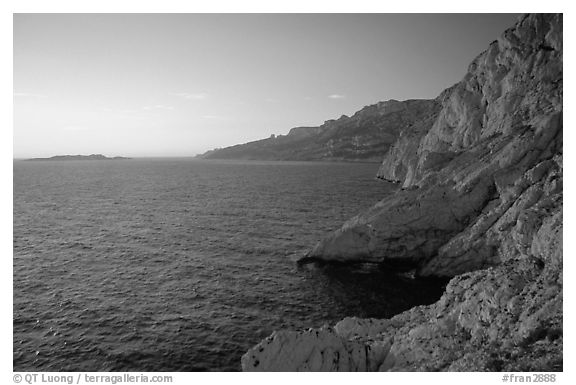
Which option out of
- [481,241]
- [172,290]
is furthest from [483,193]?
[172,290]

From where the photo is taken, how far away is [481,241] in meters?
33.7

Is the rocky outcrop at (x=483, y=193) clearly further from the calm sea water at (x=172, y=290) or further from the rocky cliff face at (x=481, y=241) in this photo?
the calm sea water at (x=172, y=290)

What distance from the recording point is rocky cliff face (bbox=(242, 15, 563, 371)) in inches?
631

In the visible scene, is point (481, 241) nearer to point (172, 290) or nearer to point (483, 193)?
point (483, 193)

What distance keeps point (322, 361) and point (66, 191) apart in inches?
4186


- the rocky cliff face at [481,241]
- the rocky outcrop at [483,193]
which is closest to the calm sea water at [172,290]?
the rocky outcrop at [483,193]

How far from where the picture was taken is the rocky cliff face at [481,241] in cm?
1603

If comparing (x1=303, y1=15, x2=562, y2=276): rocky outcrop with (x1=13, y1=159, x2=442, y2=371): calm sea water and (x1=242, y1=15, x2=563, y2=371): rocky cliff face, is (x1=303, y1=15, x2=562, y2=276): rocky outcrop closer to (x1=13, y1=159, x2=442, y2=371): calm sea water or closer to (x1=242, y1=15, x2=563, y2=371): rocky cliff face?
(x1=242, y1=15, x2=563, y2=371): rocky cliff face

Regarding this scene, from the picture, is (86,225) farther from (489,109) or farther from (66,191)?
(489,109)

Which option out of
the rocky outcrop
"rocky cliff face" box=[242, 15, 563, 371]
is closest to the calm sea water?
the rocky outcrop
